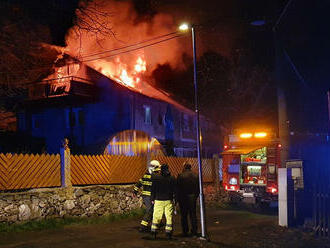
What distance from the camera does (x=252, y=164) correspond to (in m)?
15.9

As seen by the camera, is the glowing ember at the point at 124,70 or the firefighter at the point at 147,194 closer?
the firefighter at the point at 147,194

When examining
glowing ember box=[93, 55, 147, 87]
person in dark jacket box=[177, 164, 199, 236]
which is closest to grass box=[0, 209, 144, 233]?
person in dark jacket box=[177, 164, 199, 236]

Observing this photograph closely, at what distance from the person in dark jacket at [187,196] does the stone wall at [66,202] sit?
3.73m

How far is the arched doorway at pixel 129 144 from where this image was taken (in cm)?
2984

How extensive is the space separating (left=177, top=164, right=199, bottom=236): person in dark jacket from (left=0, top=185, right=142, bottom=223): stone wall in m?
3.73

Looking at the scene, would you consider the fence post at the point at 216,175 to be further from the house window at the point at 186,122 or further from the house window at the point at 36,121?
the house window at the point at 36,121

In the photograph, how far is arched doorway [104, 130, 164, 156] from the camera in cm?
2984

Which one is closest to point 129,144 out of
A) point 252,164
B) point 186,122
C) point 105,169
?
point 186,122

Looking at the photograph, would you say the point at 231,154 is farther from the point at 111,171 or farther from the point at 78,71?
the point at 78,71

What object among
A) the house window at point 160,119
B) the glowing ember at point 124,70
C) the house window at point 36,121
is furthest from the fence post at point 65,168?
the house window at point 36,121

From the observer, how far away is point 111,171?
539 inches

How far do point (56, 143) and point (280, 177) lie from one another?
78.6 ft

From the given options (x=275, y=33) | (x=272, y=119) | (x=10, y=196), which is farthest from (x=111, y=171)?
(x=272, y=119)

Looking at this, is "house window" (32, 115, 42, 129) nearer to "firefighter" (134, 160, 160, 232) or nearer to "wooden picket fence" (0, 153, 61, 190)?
"wooden picket fence" (0, 153, 61, 190)
